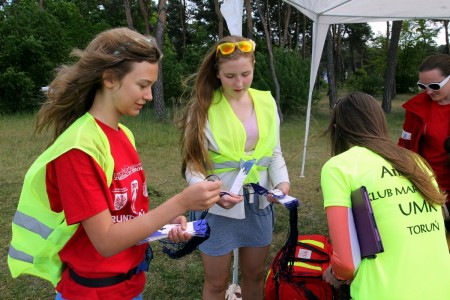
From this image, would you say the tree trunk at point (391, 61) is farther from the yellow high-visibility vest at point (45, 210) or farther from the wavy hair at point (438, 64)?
Result: the yellow high-visibility vest at point (45, 210)

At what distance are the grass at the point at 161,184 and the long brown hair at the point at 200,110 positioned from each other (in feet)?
1.95

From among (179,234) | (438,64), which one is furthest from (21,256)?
(438,64)

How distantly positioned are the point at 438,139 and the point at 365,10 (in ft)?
8.52

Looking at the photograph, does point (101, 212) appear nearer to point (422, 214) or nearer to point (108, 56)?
point (108, 56)

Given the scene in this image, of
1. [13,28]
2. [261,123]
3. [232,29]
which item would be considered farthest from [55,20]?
[261,123]

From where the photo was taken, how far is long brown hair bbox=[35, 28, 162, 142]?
141 centimetres

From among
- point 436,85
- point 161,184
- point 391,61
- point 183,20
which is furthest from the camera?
point 183,20

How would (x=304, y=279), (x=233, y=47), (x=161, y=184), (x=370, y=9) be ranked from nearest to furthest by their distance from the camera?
1. (x=233, y=47)
2. (x=304, y=279)
3. (x=370, y=9)
4. (x=161, y=184)

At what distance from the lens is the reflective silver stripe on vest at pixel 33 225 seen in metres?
1.37

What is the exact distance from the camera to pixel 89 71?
1.41 metres

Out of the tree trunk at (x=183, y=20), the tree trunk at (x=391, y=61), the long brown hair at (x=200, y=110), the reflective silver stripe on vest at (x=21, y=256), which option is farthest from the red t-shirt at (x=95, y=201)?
the tree trunk at (x=183, y=20)

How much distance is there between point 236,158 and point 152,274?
70.1 inches

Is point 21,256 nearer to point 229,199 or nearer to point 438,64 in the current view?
point 229,199

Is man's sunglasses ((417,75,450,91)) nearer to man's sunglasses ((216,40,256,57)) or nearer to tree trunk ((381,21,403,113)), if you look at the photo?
man's sunglasses ((216,40,256,57))
